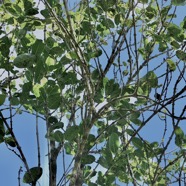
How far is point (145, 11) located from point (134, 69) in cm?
41

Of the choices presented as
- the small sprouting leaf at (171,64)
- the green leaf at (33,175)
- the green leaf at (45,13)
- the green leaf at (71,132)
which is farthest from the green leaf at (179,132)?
the green leaf at (45,13)

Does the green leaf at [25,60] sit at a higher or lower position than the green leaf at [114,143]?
higher

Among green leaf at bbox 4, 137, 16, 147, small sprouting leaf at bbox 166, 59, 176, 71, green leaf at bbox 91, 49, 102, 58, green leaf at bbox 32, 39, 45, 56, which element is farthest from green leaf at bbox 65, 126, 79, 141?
small sprouting leaf at bbox 166, 59, 176, 71

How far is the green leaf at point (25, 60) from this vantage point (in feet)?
5.88

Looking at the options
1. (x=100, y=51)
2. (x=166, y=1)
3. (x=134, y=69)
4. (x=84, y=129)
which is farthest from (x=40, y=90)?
(x=166, y=1)

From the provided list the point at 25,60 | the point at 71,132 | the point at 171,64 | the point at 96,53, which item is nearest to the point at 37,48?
the point at 25,60

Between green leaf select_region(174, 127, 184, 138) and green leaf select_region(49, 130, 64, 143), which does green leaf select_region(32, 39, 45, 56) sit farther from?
green leaf select_region(174, 127, 184, 138)

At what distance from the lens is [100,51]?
2.38 m

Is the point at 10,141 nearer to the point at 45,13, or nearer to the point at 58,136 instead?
the point at 58,136

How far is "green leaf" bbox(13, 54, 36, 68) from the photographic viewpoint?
1791 millimetres

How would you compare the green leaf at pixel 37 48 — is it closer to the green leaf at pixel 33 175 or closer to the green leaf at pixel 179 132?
the green leaf at pixel 33 175

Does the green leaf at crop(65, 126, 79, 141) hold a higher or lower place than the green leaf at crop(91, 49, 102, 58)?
lower

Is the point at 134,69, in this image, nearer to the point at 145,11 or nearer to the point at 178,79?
the point at 145,11

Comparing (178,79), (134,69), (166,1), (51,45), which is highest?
(166,1)
